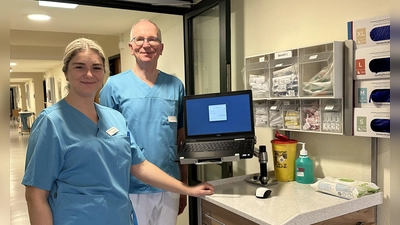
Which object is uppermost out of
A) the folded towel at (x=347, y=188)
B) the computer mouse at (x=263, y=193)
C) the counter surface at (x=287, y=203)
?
the folded towel at (x=347, y=188)

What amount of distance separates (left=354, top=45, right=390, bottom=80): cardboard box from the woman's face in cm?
114

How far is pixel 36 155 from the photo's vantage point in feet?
3.82

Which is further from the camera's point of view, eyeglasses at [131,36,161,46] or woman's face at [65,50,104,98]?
eyeglasses at [131,36,161,46]

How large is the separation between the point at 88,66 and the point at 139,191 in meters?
0.84

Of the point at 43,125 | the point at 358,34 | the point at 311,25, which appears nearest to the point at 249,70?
the point at 311,25

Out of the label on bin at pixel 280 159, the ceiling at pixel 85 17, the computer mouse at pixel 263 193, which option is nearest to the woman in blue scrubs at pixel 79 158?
the computer mouse at pixel 263 193

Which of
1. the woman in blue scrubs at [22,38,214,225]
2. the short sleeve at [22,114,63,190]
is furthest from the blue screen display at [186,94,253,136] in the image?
the short sleeve at [22,114,63,190]

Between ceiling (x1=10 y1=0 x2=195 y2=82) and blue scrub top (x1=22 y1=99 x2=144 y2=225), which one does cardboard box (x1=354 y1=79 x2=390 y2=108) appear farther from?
Answer: ceiling (x1=10 y1=0 x2=195 y2=82)

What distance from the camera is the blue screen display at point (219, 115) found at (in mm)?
1740

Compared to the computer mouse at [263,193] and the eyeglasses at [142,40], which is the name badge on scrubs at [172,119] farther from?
the computer mouse at [263,193]

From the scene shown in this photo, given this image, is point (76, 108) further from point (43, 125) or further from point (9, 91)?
point (9, 91)

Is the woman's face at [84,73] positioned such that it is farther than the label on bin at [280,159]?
No

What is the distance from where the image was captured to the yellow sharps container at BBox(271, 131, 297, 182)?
67.5 inches

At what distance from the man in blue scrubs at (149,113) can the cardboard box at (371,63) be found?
100 centimetres
